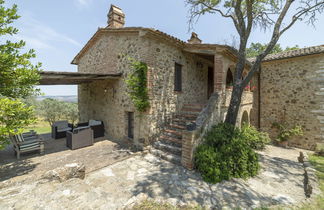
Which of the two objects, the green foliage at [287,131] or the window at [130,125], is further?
the green foliage at [287,131]

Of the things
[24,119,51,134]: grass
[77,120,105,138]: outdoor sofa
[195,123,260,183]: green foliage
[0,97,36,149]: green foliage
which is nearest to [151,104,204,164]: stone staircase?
[195,123,260,183]: green foliage

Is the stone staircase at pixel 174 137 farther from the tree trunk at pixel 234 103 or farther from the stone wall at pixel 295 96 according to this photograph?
the stone wall at pixel 295 96

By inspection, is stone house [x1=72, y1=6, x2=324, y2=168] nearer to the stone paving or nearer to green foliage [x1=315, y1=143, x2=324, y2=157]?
green foliage [x1=315, y1=143, x2=324, y2=157]

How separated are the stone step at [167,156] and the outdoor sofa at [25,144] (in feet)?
15.5

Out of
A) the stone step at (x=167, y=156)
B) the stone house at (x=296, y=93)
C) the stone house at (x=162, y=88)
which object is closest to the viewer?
the stone step at (x=167, y=156)

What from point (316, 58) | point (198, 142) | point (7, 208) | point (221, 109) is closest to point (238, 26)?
point (221, 109)

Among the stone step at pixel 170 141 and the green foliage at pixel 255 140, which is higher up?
the stone step at pixel 170 141

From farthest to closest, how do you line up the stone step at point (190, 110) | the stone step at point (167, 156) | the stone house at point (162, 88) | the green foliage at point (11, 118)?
the stone step at point (190, 110) < the stone house at point (162, 88) < the stone step at point (167, 156) < the green foliage at point (11, 118)

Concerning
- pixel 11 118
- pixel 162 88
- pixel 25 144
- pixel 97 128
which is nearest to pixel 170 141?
pixel 162 88

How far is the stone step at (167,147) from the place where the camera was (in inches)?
223

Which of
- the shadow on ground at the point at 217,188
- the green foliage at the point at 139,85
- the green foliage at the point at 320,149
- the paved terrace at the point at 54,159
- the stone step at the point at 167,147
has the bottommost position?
the green foliage at the point at 320,149

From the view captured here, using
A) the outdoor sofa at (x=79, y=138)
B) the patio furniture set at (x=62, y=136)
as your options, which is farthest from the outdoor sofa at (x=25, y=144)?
the outdoor sofa at (x=79, y=138)

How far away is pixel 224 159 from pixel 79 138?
6.33 meters

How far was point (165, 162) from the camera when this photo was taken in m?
5.40
